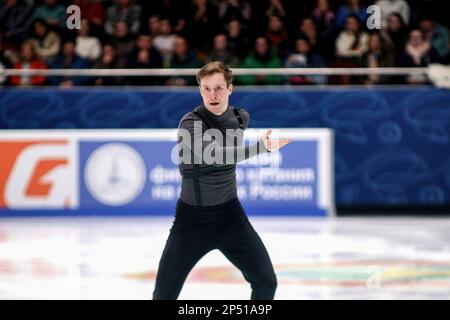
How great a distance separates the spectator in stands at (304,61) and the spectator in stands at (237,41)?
2.23 ft

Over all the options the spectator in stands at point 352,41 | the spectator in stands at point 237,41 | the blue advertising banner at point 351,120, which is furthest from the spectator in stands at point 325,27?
the spectator in stands at point 237,41

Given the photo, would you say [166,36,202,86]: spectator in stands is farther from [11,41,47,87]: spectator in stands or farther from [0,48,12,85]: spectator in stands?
[0,48,12,85]: spectator in stands

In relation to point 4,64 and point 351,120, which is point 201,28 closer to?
point 351,120

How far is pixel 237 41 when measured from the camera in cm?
1572

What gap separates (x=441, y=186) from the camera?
15.9 meters

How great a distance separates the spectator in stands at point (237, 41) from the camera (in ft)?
51.5

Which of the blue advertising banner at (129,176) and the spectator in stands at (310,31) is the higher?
the spectator in stands at (310,31)

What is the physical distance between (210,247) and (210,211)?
219 mm

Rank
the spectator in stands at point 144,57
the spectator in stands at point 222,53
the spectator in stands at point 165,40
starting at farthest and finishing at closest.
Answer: the spectator in stands at point 165,40
the spectator in stands at point 144,57
the spectator in stands at point 222,53

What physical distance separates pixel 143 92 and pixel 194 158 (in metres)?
9.71

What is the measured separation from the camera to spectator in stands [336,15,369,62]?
1547cm

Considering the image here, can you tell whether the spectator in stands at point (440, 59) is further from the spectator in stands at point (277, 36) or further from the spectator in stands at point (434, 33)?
the spectator in stands at point (277, 36)

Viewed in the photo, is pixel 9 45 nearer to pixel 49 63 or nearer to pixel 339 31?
pixel 49 63
